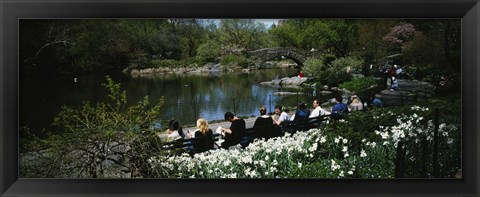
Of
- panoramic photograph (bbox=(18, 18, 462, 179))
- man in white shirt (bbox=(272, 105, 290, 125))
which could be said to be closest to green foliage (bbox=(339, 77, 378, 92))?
panoramic photograph (bbox=(18, 18, 462, 179))

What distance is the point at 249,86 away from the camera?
5.96m

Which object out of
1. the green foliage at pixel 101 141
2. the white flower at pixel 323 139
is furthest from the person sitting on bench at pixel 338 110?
the green foliage at pixel 101 141

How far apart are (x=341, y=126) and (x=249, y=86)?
3.05 feet

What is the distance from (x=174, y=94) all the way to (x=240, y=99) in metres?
0.61

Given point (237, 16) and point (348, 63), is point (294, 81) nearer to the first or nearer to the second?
point (348, 63)

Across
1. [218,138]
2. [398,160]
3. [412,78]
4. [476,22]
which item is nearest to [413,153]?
[398,160]

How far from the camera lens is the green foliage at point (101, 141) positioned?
5.81 meters

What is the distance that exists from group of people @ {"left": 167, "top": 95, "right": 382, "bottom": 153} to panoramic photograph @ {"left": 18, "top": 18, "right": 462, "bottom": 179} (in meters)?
0.01

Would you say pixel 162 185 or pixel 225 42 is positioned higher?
pixel 225 42

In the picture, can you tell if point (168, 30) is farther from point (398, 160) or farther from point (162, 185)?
point (398, 160)

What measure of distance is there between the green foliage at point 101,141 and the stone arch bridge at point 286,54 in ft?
3.34

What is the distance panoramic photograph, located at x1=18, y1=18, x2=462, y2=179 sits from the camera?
574cm

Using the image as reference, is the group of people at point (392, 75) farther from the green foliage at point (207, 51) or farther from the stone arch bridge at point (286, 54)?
the green foliage at point (207, 51)

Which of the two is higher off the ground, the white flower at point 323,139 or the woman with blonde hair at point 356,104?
the woman with blonde hair at point 356,104
